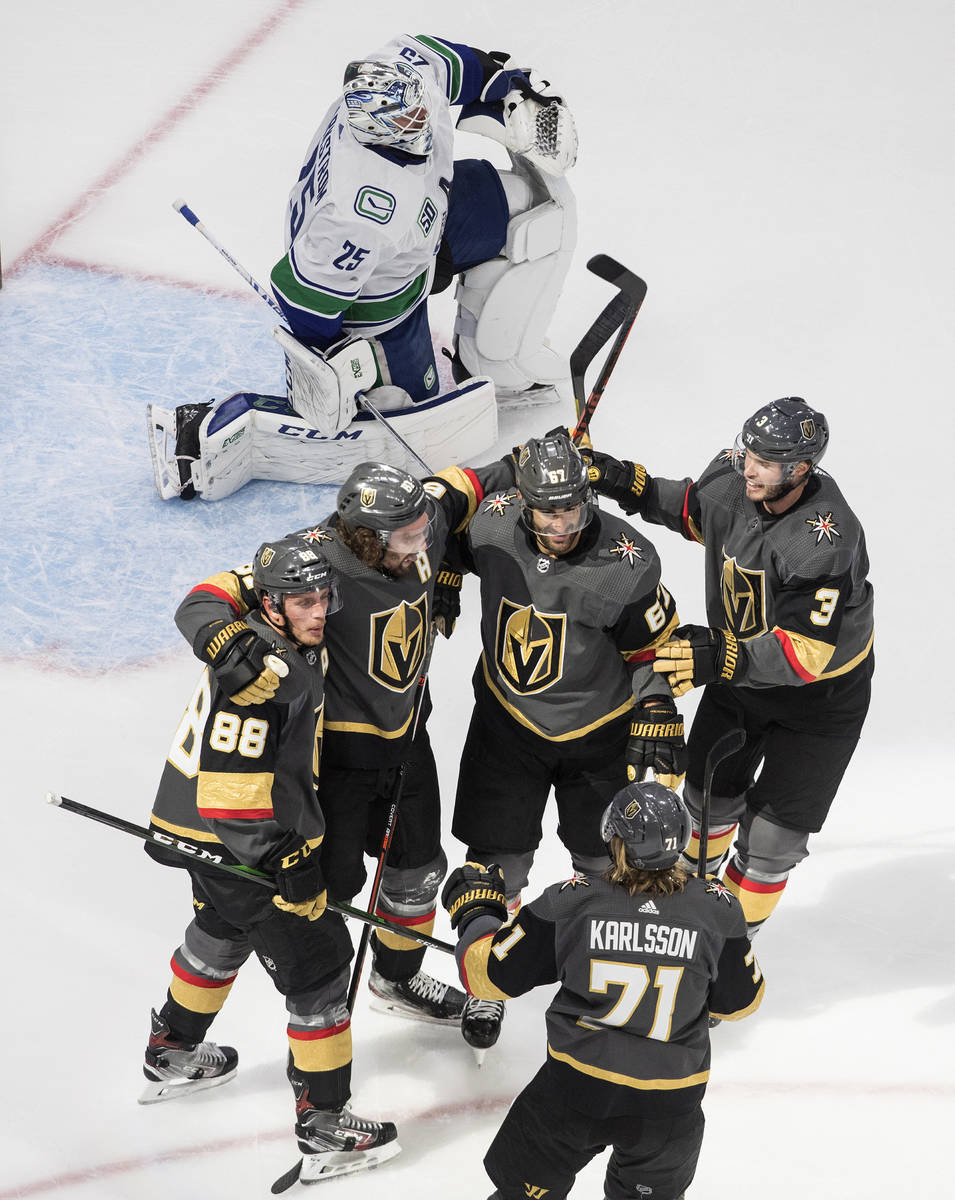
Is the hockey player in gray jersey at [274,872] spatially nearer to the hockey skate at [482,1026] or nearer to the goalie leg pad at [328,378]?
the hockey skate at [482,1026]

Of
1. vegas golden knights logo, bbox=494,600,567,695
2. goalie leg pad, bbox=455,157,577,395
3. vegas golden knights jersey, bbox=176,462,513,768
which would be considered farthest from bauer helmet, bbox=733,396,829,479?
goalie leg pad, bbox=455,157,577,395

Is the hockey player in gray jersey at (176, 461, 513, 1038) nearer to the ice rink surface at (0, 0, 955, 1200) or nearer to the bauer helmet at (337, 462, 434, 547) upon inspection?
the bauer helmet at (337, 462, 434, 547)

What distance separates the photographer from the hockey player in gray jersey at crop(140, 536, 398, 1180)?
263cm

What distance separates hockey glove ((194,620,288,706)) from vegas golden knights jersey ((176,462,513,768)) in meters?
0.11

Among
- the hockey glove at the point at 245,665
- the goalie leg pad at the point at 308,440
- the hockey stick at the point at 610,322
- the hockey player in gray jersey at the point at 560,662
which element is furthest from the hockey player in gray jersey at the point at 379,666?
the goalie leg pad at the point at 308,440

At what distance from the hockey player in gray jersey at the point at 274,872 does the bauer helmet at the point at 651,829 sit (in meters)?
0.65

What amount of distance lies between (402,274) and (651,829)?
2.44 m

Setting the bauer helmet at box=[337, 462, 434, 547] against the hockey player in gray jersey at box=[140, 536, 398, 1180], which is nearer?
the hockey player in gray jersey at box=[140, 536, 398, 1180]

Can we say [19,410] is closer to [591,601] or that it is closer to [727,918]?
[591,601]

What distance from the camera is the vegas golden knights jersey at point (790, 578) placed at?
2959mm

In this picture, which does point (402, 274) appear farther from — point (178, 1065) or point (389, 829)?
point (178, 1065)

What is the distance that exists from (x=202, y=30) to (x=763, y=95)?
8.31ft

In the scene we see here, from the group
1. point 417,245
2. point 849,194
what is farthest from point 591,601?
point 849,194

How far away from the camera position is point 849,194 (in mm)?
6012
